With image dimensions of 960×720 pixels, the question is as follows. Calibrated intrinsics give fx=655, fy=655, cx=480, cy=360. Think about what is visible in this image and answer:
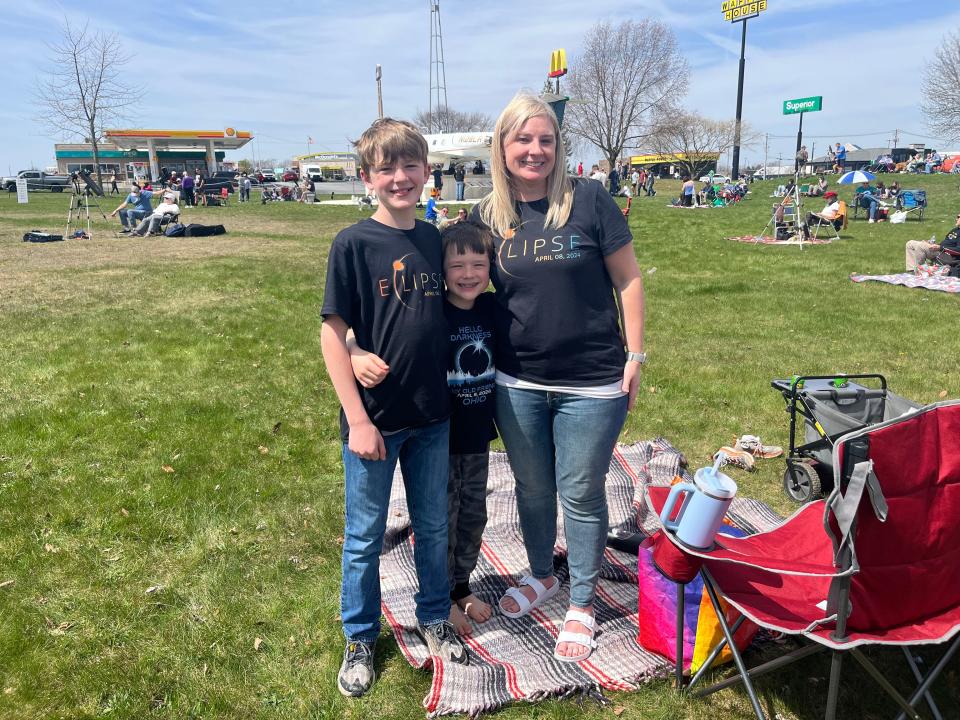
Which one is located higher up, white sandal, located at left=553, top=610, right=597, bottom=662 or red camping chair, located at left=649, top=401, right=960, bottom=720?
red camping chair, located at left=649, top=401, right=960, bottom=720

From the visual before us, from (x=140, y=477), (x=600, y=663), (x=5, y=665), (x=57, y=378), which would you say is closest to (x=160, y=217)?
(x=57, y=378)

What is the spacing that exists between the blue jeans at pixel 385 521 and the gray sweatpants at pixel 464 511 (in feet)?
0.49

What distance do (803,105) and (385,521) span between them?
1877 inches

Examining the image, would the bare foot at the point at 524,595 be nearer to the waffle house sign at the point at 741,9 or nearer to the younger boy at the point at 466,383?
the younger boy at the point at 466,383

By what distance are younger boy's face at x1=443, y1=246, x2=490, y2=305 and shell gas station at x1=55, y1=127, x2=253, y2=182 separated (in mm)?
78194

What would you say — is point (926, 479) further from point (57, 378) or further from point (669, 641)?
point (57, 378)

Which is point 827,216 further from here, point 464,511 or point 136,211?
point 136,211

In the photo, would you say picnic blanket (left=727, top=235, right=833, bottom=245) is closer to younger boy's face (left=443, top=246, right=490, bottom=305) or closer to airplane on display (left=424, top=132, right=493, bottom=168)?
younger boy's face (left=443, top=246, right=490, bottom=305)

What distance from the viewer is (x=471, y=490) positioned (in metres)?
3.02

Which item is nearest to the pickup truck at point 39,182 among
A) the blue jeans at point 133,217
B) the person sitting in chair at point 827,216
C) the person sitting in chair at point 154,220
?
the blue jeans at point 133,217

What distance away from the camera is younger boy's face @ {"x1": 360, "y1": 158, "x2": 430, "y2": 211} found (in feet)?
8.09

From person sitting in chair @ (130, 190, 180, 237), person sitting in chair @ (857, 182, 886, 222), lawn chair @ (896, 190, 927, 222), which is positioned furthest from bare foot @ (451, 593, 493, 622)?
lawn chair @ (896, 190, 927, 222)

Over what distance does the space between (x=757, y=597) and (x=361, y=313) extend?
1854 mm

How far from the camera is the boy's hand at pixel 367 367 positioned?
2471 millimetres
